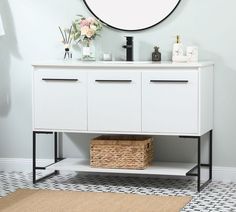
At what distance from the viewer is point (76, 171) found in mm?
5195

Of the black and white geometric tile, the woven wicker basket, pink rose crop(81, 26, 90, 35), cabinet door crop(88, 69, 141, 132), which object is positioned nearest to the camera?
the black and white geometric tile

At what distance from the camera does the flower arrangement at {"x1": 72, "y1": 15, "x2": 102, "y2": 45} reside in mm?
5023

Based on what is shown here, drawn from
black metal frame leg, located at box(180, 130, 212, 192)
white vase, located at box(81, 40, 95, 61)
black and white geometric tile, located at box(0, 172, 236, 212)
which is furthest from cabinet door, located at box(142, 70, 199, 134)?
white vase, located at box(81, 40, 95, 61)

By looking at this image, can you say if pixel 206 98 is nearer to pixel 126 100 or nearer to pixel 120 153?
pixel 126 100

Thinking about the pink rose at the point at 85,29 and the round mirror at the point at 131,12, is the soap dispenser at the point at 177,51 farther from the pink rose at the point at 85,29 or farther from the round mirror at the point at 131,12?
the pink rose at the point at 85,29

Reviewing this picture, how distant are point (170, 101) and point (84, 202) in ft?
2.90

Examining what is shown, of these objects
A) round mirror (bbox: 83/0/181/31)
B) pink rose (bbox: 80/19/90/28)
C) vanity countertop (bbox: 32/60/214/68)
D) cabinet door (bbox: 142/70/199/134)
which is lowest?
cabinet door (bbox: 142/70/199/134)

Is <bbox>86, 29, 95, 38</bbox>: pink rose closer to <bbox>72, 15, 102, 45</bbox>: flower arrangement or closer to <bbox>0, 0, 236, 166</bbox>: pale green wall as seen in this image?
<bbox>72, 15, 102, 45</bbox>: flower arrangement

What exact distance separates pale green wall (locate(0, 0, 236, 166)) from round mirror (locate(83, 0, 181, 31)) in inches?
2.0

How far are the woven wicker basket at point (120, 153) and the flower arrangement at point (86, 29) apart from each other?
0.77 m

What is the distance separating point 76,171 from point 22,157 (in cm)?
54

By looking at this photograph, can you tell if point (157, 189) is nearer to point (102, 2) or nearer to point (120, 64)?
point (120, 64)

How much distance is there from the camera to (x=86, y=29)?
502 centimetres

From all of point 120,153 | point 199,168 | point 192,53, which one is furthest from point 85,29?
point 199,168
